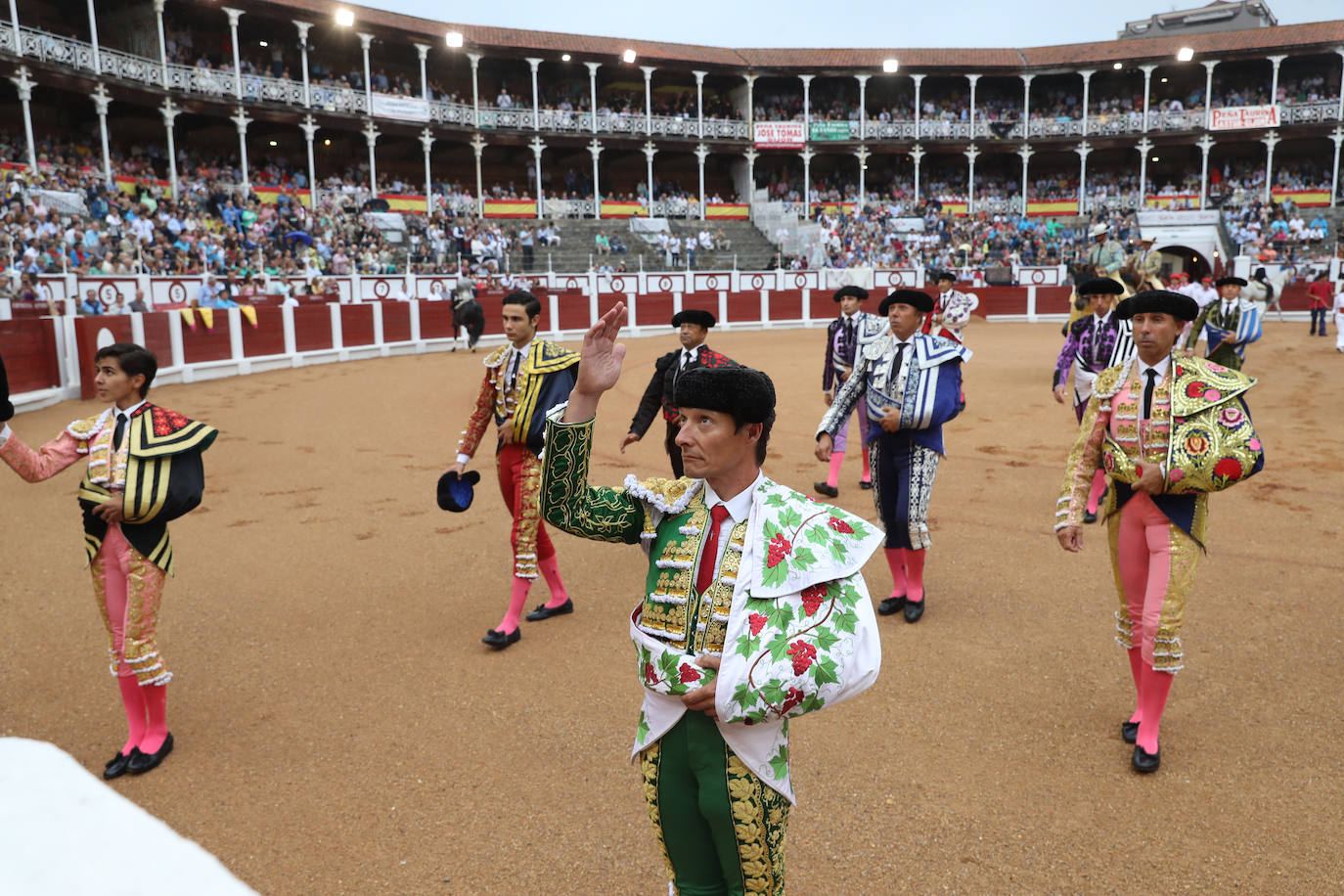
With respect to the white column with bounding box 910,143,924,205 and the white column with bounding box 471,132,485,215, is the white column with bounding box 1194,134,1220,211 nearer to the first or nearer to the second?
the white column with bounding box 910,143,924,205

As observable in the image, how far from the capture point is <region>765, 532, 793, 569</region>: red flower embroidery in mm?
1528

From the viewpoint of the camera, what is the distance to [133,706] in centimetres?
307

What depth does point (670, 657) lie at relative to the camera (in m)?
1.65

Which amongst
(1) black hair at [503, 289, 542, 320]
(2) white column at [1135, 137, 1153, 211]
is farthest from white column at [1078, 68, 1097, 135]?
(1) black hair at [503, 289, 542, 320]

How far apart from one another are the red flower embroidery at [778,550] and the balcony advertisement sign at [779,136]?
32.0 meters

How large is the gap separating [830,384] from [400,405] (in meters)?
5.58

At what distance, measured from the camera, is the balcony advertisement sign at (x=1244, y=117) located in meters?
30.0

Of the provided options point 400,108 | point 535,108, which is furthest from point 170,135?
point 535,108

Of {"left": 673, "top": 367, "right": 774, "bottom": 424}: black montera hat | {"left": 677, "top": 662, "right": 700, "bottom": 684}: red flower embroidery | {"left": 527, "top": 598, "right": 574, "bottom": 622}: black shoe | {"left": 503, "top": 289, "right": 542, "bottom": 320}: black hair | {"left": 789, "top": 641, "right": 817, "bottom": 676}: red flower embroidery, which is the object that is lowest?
{"left": 527, "top": 598, "right": 574, "bottom": 622}: black shoe

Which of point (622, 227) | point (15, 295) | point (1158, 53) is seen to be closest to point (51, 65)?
point (15, 295)

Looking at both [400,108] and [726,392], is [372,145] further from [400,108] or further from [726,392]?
[726,392]

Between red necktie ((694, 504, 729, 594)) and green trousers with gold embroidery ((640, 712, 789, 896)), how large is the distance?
0.74ft

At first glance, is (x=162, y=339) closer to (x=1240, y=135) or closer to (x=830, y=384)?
(x=830, y=384)

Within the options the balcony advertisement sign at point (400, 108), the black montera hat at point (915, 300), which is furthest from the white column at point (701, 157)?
the black montera hat at point (915, 300)
